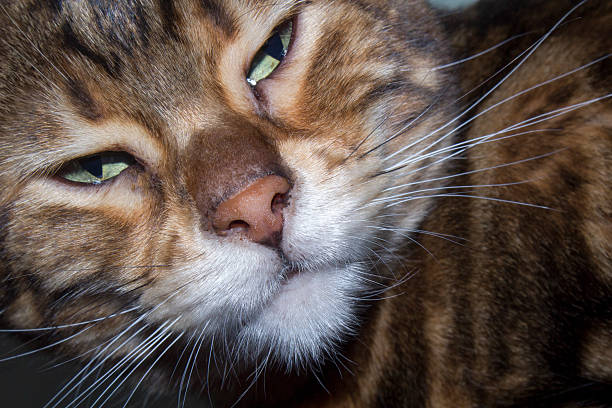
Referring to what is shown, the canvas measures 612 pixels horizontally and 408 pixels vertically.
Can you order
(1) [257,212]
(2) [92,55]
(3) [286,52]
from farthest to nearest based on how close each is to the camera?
1. (3) [286,52]
2. (2) [92,55]
3. (1) [257,212]

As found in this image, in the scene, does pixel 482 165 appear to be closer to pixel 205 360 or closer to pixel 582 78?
pixel 582 78

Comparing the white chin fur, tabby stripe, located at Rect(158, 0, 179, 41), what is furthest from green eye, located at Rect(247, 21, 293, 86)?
the white chin fur

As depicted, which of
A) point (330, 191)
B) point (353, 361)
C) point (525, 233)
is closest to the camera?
point (330, 191)

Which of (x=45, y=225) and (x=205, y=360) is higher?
(x=45, y=225)

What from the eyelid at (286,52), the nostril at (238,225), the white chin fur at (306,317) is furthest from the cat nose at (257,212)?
the eyelid at (286,52)

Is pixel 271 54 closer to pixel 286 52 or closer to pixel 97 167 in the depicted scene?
A: pixel 286 52

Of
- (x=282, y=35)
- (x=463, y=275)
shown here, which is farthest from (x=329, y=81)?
(x=463, y=275)

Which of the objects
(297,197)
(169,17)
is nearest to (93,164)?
(169,17)
